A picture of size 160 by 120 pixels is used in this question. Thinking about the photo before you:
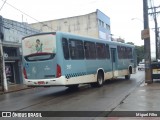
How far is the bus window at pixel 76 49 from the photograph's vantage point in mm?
15570

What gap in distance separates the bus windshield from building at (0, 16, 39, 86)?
9805 mm

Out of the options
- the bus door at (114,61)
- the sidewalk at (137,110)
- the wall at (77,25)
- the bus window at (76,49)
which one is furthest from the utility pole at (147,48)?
the wall at (77,25)

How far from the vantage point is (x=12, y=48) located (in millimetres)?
26516

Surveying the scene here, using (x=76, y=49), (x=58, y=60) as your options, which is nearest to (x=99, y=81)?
(x=76, y=49)

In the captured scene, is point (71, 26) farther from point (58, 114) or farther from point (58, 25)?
point (58, 114)

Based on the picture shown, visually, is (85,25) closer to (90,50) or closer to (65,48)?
(90,50)

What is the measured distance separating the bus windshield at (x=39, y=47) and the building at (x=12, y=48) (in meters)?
9.81

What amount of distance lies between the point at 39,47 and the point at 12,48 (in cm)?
1238

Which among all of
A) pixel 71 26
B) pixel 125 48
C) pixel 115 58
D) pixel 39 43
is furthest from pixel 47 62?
pixel 71 26

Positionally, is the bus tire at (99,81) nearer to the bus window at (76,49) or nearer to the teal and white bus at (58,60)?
the teal and white bus at (58,60)

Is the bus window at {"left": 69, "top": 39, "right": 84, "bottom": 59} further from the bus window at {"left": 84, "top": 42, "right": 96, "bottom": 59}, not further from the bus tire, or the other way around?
the bus tire

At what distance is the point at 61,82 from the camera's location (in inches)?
561

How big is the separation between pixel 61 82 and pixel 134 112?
5.59 meters

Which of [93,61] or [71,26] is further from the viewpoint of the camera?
[71,26]
